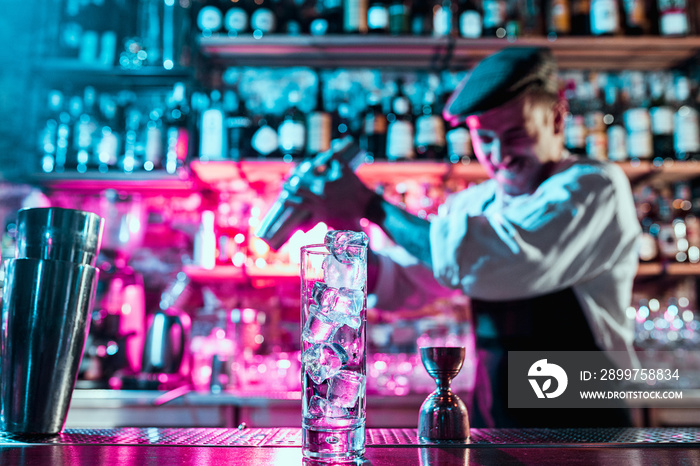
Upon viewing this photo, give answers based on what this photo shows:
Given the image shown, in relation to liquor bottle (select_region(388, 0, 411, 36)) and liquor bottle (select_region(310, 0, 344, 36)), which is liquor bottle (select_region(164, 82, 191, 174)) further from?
liquor bottle (select_region(388, 0, 411, 36))

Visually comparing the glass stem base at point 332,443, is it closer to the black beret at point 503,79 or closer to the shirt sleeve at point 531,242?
the shirt sleeve at point 531,242

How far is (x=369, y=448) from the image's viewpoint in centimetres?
70

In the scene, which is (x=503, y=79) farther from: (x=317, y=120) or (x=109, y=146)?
(x=109, y=146)

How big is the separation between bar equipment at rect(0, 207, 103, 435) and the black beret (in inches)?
35.2

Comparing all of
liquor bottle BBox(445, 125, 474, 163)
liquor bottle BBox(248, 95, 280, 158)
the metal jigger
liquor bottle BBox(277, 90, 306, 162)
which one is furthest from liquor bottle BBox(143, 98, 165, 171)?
the metal jigger

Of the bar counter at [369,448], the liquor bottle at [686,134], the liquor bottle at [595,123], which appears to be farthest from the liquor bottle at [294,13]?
the bar counter at [369,448]

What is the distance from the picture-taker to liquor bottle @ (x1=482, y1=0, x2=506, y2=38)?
8.05 ft

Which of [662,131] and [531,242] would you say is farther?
[662,131]

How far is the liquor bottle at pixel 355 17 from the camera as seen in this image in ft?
8.01

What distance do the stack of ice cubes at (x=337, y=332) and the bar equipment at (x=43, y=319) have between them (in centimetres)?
38

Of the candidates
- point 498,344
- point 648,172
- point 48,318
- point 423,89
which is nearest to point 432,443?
point 48,318

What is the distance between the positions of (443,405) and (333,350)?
26 cm

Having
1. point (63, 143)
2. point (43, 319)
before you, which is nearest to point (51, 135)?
point (63, 143)

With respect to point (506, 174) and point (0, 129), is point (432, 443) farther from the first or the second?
point (0, 129)
